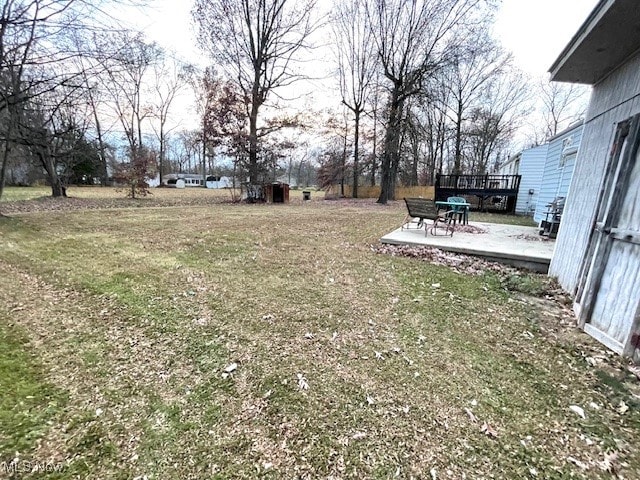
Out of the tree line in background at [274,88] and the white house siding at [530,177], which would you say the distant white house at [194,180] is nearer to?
the tree line in background at [274,88]

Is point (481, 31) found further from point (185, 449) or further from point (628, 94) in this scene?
point (185, 449)

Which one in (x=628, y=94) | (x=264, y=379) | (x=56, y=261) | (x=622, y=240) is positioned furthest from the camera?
(x=56, y=261)

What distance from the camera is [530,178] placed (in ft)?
44.0

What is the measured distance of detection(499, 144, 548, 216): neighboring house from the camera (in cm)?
1302

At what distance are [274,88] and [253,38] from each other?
2516 millimetres

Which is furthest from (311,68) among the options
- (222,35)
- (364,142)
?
(364,142)

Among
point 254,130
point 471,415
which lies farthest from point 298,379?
point 254,130

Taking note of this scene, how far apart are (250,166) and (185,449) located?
1548 centimetres

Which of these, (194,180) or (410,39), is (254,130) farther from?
(194,180)

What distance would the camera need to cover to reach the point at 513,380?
2256mm

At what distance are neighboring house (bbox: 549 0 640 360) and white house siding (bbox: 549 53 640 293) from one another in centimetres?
1

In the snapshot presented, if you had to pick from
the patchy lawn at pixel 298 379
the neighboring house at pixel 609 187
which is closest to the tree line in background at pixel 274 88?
the patchy lawn at pixel 298 379

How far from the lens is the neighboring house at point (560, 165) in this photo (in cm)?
830

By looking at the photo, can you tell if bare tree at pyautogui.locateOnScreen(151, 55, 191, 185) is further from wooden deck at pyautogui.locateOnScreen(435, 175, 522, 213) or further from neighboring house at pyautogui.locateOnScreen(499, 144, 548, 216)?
neighboring house at pyautogui.locateOnScreen(499, 144, 548, 216)
